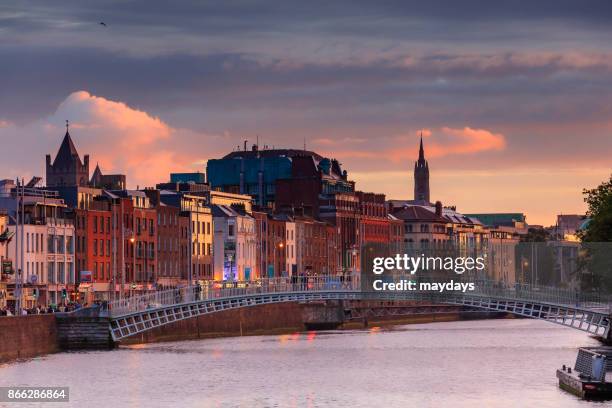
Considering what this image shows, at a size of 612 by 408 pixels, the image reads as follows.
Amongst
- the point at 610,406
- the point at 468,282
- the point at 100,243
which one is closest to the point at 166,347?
the point at 468,282

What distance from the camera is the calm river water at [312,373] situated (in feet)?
264

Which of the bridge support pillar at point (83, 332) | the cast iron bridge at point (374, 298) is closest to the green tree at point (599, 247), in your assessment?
the cast iron bridge at point (374, 298)

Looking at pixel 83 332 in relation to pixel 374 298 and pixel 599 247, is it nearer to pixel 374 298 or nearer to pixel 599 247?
pixel 374 298

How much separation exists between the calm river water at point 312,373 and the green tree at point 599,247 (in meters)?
4.41

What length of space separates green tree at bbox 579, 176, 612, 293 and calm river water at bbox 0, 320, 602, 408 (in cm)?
441

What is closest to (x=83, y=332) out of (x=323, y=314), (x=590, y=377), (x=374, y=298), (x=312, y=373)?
(x=374, y=298)

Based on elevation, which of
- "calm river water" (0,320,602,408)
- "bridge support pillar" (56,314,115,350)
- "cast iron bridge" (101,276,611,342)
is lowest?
"calm river water" (0,320,602,408)

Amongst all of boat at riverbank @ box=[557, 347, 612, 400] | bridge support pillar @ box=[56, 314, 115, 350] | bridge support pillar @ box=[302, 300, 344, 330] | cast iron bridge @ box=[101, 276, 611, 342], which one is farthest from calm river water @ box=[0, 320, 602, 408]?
bridge support pillar @ box=[302, 300, 344, 330]

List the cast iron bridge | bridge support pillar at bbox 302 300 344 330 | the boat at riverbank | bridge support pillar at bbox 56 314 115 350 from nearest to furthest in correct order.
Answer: the boat at riverbank
bridge support pillar at bbox 56 314 115 350
the cast iron bridge
bridge support pillar at bbox 302 300 344 330

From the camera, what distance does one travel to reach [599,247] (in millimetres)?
117125

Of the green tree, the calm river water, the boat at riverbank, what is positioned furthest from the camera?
the green tree

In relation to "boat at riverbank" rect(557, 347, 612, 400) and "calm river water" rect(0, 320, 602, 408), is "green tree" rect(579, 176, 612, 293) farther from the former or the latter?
"boat at riverbank" rect(557, 347, 612, 400)

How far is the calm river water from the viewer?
264 feet

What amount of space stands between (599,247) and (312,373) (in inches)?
1120
